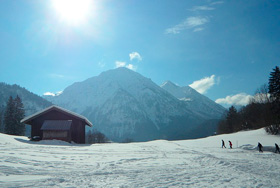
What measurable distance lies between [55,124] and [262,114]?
5676 centimetres

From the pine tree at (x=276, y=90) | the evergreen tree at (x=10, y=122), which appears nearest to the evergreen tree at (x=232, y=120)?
the pine tree at (x=276, y=90)

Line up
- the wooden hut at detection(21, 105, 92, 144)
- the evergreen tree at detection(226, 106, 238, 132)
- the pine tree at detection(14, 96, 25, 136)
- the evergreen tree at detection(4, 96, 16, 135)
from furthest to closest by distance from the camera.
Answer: the evergreen tree at detection(226, 106, 238, 132), the pine tree at detection(14, 96, 25, 136), the evergreen tree at detection(4, 96, 16, 135), the wooden hut at detection(21, 105, 92, 144)

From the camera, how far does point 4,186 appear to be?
229 inches

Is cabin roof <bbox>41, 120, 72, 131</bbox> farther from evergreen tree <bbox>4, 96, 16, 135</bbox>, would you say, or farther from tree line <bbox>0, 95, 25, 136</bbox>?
evergreen tree <bbox>4, 96, 16, 135</bbox>

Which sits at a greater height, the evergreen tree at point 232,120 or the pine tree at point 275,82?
the pine tree at point 275,82

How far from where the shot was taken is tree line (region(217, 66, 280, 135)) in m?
39.8


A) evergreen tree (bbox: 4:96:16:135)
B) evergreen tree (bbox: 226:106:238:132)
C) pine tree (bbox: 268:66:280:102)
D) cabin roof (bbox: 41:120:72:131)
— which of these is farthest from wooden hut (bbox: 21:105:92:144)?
evergreen tree (bbox: 226:106:238:132)

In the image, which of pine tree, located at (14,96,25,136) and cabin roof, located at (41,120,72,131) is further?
pine tree, located at (14,96,25,136)

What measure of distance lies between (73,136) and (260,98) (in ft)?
218

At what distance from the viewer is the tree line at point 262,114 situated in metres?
39.8

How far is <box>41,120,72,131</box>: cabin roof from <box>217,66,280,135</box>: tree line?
127 feet

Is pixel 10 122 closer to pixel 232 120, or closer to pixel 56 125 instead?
pixel 56 125

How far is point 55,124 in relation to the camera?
28.8m

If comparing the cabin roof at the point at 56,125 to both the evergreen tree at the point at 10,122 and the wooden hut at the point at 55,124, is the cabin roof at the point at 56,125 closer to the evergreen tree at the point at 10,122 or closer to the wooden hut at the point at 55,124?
the wooden hut at the point at 55,124
